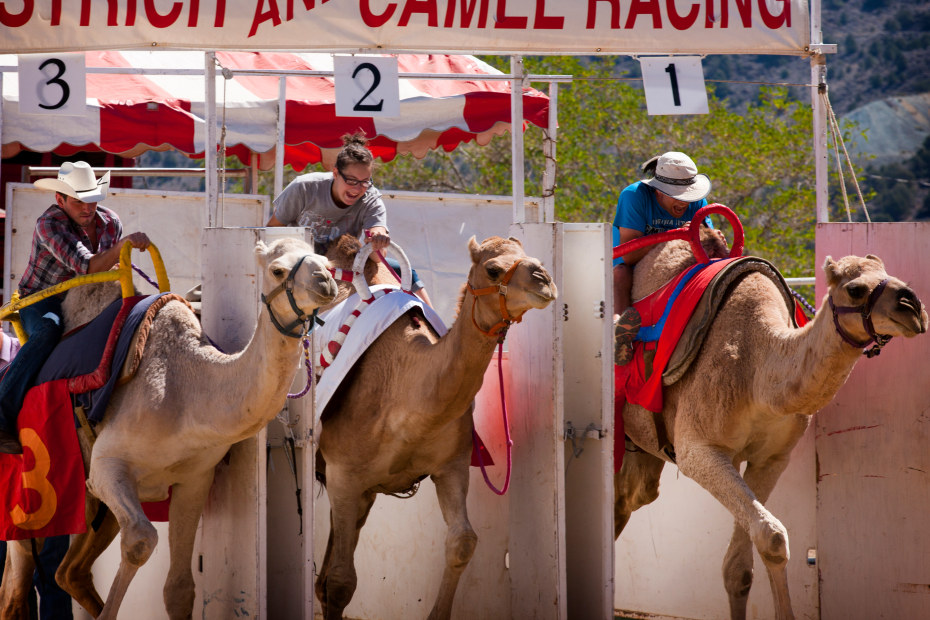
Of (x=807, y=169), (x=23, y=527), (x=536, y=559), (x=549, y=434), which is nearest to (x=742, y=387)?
(x=549, y=434)

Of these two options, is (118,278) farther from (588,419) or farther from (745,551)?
(745,551)

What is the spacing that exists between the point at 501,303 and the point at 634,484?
2.52 m

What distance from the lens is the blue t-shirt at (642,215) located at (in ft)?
25.1

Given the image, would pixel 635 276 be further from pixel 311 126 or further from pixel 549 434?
pixel 311 126

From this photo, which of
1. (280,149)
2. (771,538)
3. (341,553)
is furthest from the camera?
(280,149)

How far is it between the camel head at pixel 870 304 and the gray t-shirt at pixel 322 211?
9.79ft

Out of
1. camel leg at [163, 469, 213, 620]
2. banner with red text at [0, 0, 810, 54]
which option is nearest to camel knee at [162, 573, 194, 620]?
camel leg at [163, 469, 213, 620]

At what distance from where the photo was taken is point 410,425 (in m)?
6.28

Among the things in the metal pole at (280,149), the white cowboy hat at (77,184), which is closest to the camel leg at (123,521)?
the white cowboy hat at (77,184)

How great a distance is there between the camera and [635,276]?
296 inches

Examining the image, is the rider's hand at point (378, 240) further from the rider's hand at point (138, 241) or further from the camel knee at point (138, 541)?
the camel knee at point (138, 541)

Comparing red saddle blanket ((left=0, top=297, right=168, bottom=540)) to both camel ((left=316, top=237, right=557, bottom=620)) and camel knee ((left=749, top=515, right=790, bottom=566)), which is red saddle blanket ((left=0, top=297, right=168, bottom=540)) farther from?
camel knee ((left=749, top=515, right=790, bottom=566))

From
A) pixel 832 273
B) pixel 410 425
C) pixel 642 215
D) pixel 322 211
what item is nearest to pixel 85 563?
pixel 410 425

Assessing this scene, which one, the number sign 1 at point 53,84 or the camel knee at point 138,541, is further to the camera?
the number sign 1 at point 53,84
